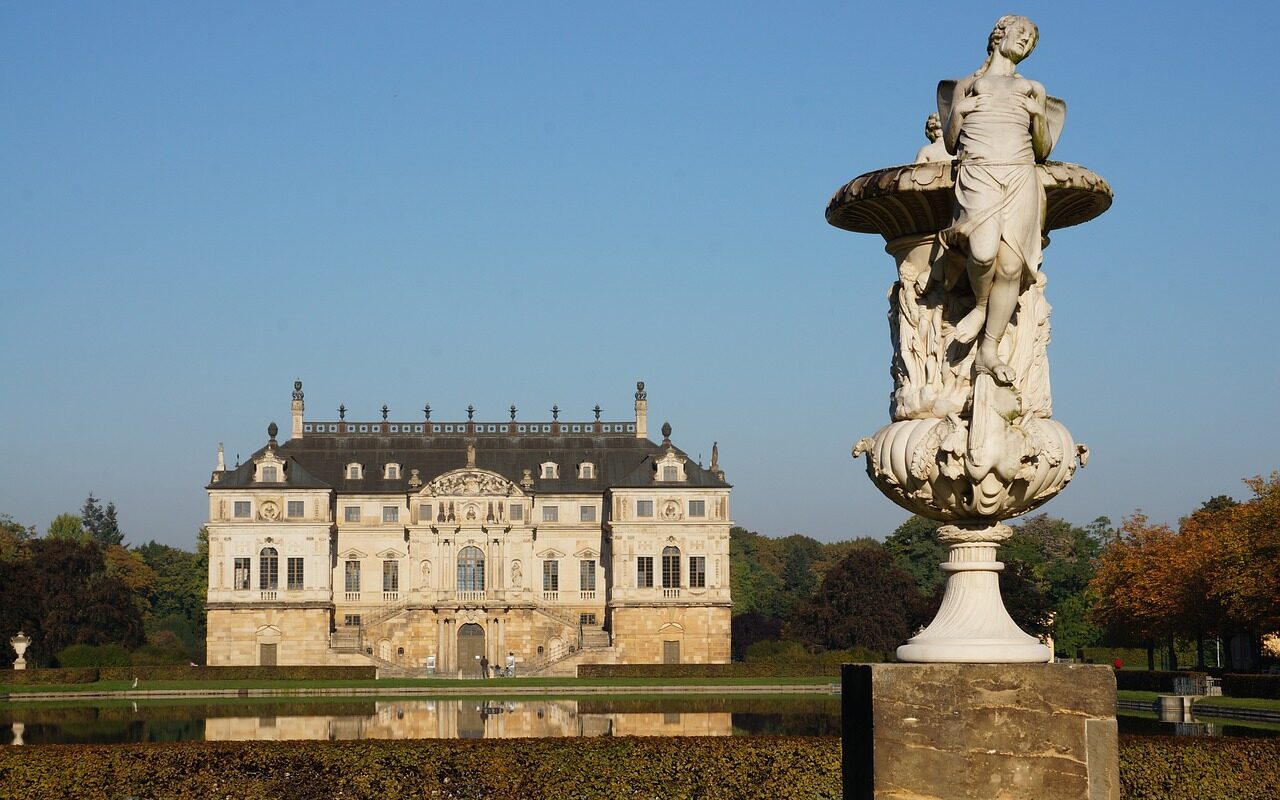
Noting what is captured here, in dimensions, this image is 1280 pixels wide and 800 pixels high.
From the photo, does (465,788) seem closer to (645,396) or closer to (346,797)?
(346,797)

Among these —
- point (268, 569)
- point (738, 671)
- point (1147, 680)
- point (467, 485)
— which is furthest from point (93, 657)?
point (1147, 680)

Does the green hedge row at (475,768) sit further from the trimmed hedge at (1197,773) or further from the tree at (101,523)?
the tree at (101,523)

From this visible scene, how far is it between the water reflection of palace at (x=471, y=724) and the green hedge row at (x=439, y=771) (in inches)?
389

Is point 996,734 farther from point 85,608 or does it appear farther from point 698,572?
point 85,608

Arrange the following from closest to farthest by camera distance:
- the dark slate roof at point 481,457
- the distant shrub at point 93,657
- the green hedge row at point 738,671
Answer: the green hedge row at point 738,671 < the distant shrub at point 93,657 < the dark slate roof at point 481,457

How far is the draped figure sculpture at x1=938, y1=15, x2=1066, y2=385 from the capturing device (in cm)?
659

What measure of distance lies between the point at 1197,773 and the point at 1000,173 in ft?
A: 35.1

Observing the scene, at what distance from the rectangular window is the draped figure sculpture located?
64414 millimetres

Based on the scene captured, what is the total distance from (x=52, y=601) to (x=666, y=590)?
28.4 meters

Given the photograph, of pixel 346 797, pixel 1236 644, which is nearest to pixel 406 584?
pixel 1236 644

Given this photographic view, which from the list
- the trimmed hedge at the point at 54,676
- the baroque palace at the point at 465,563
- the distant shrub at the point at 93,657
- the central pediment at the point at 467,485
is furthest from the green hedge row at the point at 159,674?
the central pediment at the point at 467,485

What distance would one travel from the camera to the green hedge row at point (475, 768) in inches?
627

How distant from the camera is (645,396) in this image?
76.8 m

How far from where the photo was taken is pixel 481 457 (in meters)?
75.1
